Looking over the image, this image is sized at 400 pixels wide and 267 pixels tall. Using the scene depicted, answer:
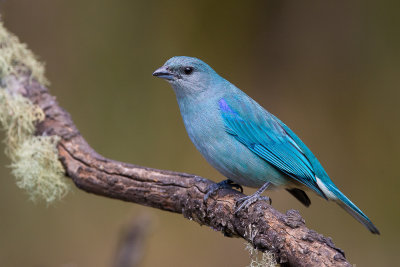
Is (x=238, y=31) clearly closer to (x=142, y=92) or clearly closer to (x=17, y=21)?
(x=142, y=92)

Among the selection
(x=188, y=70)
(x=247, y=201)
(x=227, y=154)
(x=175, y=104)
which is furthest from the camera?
(x=175, y=104)

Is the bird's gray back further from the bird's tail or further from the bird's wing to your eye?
the bird's tail

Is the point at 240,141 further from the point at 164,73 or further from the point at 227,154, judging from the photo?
the point at 164,73

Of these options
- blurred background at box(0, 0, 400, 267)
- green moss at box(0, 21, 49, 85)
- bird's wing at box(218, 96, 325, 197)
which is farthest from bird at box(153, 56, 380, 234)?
blurred background at box(0, 0, 400, 267)

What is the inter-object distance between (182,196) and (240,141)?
537 millimetres

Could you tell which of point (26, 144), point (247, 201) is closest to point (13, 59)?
point (26, 144)

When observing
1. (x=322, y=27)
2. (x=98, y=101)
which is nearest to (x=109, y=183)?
(x=98, y=101)

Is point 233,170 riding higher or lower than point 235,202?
higher

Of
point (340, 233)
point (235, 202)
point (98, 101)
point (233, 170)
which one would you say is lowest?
point (235, 202)

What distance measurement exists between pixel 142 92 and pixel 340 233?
8.58 ft

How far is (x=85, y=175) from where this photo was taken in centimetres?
366

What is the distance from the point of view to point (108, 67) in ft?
19.2

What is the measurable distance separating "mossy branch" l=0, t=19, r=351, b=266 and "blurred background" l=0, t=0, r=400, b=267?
1551 mm

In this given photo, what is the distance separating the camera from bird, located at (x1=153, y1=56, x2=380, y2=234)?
135 inches
